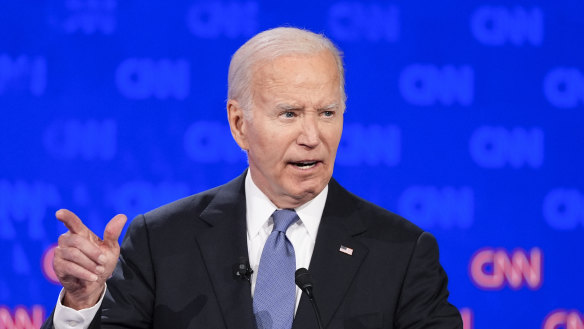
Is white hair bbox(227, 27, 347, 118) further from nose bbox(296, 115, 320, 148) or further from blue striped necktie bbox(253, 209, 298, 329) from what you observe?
blue striped necktie bbox(253, 209, 298, 329)

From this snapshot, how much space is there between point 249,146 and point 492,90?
5.36 ft

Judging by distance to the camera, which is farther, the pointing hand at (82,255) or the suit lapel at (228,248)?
the suit lapel at (228,248)

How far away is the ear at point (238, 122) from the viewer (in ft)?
7.61

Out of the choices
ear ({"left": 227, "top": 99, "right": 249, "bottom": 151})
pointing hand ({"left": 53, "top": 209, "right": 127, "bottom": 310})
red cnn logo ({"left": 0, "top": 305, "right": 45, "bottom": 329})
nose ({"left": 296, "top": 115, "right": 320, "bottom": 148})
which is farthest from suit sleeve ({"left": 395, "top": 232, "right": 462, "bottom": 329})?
red cnn logo ({"left": 0, "top": 305, "right": 45, "bottom": 329})

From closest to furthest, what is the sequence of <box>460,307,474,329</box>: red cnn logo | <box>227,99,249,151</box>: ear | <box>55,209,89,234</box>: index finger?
<box>55,209,89,234</box>: index finger
<box>227,99,249,151</box>: ear
<box>460,307,474,329</box>: red cnn logo

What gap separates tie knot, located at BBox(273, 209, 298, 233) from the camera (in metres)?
2.21

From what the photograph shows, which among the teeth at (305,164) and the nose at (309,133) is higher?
the nose at (309,133)

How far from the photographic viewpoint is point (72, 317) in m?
1.90

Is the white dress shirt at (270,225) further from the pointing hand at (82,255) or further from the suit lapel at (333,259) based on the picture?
the pointing hand at (82,255)

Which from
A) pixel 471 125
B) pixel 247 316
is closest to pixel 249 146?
pixel 247 316

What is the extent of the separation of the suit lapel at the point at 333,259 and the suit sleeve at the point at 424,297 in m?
0.14

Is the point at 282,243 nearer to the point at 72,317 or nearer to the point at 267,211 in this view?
the point at 267,211

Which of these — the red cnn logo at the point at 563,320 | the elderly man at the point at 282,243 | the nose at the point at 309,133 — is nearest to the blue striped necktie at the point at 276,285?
the elderly man at the point at 282,243

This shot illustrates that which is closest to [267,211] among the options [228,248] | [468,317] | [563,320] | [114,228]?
[228,248]
